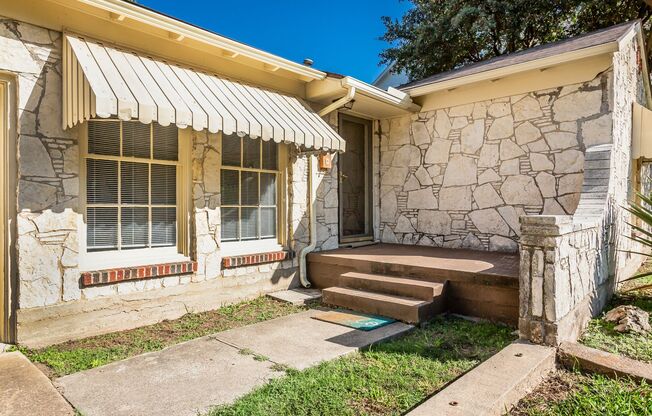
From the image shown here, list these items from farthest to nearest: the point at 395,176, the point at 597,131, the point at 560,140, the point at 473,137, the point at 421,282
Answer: the point at 395,176 < the point at 473,137 < the point at 560,140 < the point at 597,131 < the point at 421,282

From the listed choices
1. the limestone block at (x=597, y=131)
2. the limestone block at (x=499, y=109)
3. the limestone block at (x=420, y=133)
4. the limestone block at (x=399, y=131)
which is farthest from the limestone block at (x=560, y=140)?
the limestone block at (x=399, y=131)

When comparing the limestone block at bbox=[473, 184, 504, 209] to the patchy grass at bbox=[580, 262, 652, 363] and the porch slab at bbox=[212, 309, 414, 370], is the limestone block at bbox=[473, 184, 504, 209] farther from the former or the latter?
the porch slab at bbox=[212, 309, 414, 370]

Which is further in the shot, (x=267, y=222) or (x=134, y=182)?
(x=267, y=222)

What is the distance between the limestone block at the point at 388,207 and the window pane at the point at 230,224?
11.5 ft

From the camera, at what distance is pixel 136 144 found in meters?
4.92

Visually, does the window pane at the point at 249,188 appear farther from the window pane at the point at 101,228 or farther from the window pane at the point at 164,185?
the window pane at the point at 101,228

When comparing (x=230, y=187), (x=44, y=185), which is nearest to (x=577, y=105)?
(x=230, y=187)

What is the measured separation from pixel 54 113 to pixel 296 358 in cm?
360

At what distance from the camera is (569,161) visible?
618 cm

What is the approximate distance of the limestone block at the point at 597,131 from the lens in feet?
19.0

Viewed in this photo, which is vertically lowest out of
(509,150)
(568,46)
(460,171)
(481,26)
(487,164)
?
(460,171)

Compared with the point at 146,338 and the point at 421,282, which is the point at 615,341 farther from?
the point at 146,338

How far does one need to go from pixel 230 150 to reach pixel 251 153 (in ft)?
1.27

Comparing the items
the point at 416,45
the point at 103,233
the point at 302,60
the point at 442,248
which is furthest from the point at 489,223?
the point at 416,45
